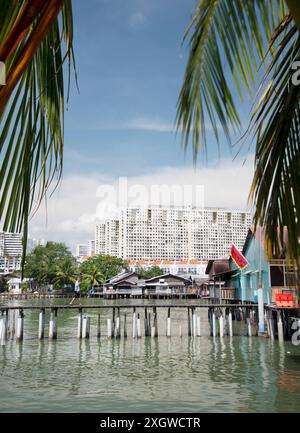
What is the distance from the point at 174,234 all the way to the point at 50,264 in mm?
75657

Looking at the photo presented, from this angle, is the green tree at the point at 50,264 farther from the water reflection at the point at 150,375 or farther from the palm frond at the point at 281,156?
the palm frond at the point at 281,156

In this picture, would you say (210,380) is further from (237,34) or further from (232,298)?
(232,298)

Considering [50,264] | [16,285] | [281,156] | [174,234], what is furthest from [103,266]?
[281,156]

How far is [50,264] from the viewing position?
289ft

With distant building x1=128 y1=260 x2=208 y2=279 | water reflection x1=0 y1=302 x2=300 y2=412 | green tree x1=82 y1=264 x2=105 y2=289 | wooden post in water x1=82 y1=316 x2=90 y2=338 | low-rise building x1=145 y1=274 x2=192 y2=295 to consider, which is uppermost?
distant building x1=128 y1=260 x2=208 y2=279

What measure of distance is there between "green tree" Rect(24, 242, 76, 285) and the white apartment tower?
6188cm

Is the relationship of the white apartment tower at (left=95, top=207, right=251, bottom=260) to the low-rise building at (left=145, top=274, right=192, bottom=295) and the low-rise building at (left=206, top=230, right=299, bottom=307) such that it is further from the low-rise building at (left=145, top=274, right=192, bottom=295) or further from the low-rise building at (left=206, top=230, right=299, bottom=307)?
the low-rise building at (left=206, top=230, right=299, bottom=307)

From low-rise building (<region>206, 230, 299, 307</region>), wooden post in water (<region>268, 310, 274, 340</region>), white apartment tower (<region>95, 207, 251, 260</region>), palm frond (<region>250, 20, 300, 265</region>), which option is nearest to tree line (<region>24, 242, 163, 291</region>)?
low-rise building (<region>206, 230, 299, 307</region>)

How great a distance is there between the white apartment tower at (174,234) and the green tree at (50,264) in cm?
6188

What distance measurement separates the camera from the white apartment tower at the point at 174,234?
155 metres

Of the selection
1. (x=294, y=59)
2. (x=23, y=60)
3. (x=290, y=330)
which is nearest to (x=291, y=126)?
(x=294, y=59)

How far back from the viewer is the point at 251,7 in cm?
178

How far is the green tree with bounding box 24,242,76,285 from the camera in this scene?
8506cm

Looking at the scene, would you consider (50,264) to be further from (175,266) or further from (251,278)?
(251,278)
